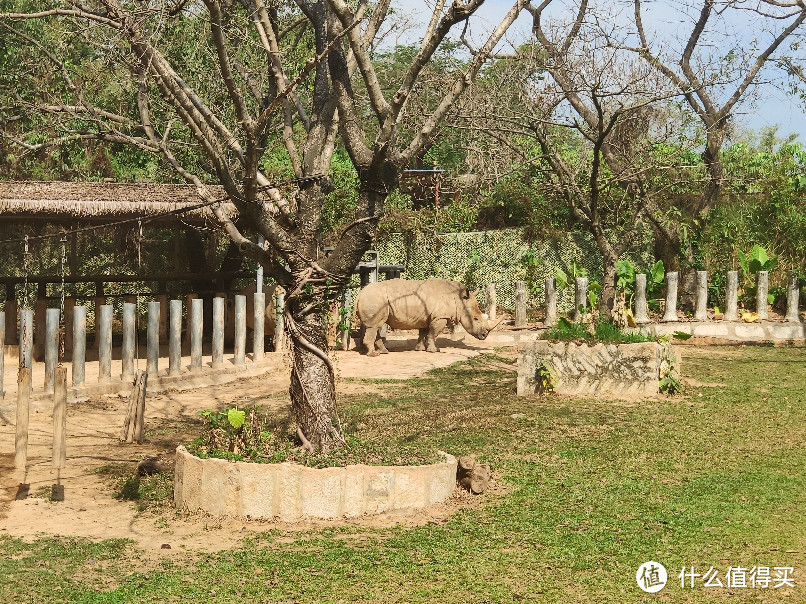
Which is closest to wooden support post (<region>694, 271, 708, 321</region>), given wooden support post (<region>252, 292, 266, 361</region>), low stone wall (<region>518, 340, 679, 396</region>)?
low stone wall (<region>518, 340, 679, 396</region>)

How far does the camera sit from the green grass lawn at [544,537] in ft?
20.6

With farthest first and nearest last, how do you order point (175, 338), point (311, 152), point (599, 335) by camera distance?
point (175, 338) < point (599, 335) < point (311, 152)

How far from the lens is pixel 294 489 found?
25.3ft

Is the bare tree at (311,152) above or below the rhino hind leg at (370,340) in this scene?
above

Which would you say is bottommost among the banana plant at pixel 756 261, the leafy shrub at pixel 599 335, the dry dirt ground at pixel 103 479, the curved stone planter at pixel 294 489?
the dry dirt ground at pixel 103 479

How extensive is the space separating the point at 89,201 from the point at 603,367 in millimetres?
7823

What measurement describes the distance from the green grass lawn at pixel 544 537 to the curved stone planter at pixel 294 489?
0.27 meters

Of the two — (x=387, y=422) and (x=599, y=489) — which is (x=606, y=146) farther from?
(x=599, y=489)

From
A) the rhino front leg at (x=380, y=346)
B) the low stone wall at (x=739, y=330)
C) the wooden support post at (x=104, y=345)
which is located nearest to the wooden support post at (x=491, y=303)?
the rhino front leg at (x=380, y=346)

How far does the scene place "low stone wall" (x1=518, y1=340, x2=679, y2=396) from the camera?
13156 millimetres

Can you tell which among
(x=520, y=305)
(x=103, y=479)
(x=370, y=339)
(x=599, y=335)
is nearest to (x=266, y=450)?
(x=103, y=479)

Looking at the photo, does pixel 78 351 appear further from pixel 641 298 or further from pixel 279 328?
pixel 641 298

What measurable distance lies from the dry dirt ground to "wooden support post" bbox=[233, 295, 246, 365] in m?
0.51

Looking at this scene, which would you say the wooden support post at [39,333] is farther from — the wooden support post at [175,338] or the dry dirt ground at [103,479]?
the dry dirt ground at [103,479]
